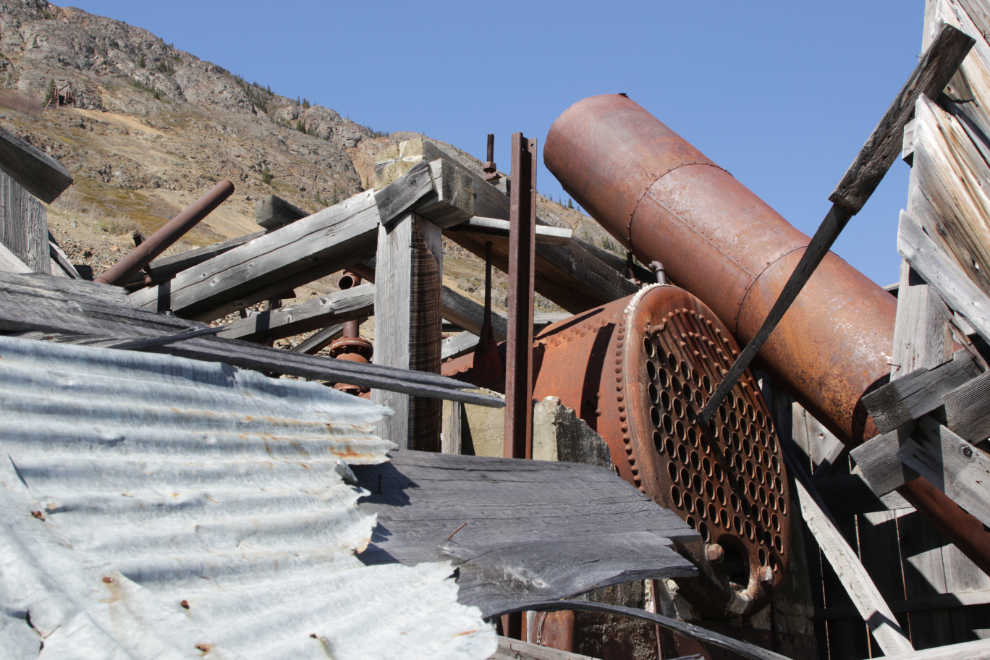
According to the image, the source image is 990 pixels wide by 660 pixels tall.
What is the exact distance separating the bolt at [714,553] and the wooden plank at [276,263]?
229 centimetres

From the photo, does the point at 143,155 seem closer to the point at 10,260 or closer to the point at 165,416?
the point at 10,260

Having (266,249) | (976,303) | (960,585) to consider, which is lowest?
(960,585)

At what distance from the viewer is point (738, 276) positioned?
4.99m

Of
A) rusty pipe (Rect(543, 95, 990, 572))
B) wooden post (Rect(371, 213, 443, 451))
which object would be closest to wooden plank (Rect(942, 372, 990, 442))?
rusty pipe (Rect(543, 95, 990, 572))

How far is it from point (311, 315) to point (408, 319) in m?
1.64

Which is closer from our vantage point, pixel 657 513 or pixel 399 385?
pixel 399 385

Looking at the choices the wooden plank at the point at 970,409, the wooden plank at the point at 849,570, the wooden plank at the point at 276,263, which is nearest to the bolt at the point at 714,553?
the wooden plank at the point at 849,570

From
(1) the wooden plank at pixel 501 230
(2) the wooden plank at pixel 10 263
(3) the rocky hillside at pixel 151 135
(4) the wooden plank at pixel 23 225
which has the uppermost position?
(3) the rocky hillside at pixel 151 135

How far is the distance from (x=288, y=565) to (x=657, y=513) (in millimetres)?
1709

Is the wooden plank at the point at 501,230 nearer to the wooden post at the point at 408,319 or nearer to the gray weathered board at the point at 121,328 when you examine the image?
the wooden post at the point at 408,319

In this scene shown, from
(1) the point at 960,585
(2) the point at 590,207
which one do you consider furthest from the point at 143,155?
(1) the point at 960,585

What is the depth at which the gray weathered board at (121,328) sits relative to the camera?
5.98 feet

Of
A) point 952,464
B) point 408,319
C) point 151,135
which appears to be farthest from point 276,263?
point 151,135

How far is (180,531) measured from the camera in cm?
135
